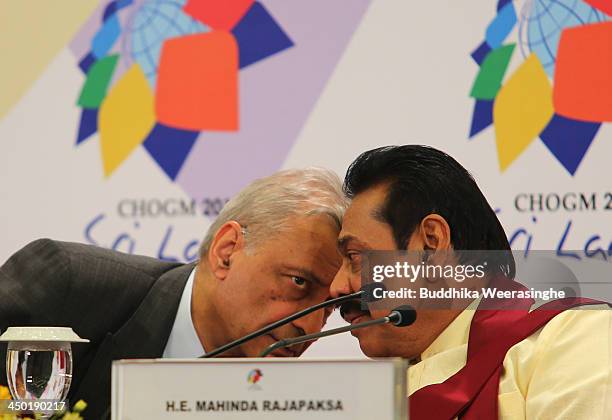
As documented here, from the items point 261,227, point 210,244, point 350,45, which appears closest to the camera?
point 261,227

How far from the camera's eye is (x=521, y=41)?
3.30 metres

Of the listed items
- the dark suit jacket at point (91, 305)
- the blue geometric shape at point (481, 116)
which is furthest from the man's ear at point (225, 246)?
the blue geometric shape at point (481, 116)

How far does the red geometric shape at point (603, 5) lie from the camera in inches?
126

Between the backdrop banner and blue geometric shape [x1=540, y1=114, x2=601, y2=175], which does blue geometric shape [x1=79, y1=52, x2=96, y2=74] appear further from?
blue geometric shape [x1=540, y1=114, x2=601, y2=175]

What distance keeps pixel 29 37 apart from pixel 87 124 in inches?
16.3

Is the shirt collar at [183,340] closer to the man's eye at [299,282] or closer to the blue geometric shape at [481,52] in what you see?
the man's eye at [299,282]

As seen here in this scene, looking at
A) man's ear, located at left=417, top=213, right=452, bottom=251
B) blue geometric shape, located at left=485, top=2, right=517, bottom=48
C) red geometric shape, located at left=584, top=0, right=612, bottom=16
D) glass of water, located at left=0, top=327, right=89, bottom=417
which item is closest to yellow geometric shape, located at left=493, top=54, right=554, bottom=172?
blue geometric shape, located at left=485, top=2, right=517, bottom=48

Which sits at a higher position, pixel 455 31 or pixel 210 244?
pixel 455 31

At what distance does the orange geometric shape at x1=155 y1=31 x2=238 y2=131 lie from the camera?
140 inches

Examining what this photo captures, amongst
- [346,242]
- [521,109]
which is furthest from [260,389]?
[521,109]

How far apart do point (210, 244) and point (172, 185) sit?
0.59 meters

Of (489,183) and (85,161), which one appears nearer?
(489,183)

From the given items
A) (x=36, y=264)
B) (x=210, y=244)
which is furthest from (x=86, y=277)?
(x=210, y=244)

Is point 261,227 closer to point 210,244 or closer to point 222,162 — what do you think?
point 210,244
